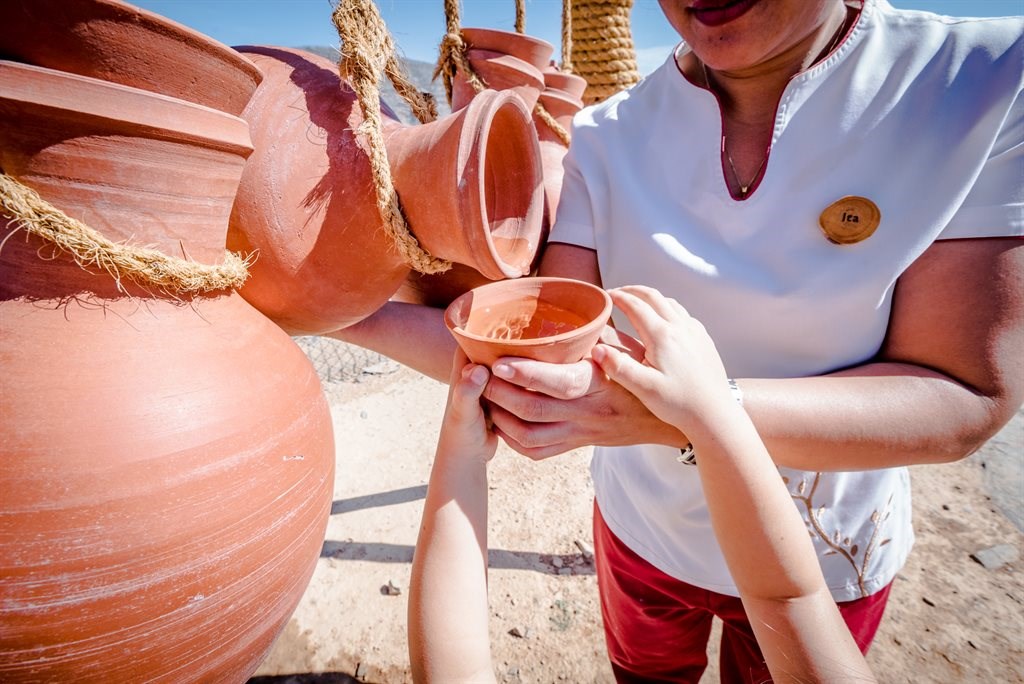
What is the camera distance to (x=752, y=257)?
0.97 meters

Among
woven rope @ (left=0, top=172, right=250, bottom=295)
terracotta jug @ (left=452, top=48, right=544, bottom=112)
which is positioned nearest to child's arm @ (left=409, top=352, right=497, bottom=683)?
woven rope @ (left=0, top=172, right=250, bottom=295)

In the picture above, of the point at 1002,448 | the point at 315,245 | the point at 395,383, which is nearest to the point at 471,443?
the point at 315,245

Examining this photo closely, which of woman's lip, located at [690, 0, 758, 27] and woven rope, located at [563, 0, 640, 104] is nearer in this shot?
woman's lip, located at [690, 0, 758, 27]

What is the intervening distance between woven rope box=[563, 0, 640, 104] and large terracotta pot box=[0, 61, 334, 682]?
2393 millimetres

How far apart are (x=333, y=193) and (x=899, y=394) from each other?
3.64 feet

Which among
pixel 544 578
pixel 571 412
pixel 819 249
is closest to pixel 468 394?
pixel 571 412

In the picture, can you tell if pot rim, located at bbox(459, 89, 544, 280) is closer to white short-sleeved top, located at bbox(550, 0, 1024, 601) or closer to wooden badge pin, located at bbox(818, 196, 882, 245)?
white short-sleeved top, located at bbox(550, 0, 1024, 601)

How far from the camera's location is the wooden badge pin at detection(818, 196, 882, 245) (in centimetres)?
86

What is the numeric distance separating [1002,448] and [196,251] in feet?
14.4

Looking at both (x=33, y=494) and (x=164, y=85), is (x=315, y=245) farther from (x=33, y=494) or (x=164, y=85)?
(x=33, y=494)

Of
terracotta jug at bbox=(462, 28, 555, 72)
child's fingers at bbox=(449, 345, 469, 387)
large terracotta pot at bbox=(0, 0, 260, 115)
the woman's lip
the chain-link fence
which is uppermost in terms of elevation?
the woman's lip

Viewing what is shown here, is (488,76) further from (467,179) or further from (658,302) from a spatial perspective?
(658,302)

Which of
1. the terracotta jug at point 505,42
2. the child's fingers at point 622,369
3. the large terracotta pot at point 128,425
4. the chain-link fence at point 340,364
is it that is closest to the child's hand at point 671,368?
the child's fingers at point 622,369

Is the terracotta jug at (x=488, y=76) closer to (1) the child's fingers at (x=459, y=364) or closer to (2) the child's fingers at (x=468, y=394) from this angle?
(1) the child's fingers at (x=459, y=364)
